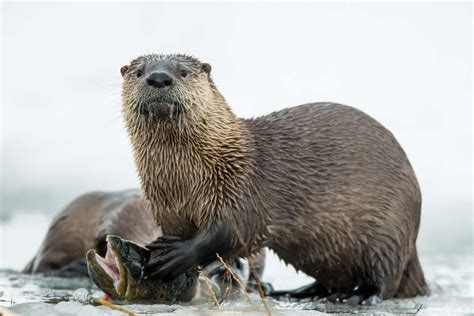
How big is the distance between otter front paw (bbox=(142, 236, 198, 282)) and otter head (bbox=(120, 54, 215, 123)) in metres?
0.51

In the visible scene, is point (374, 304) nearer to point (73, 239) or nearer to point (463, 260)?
point (73, 239)

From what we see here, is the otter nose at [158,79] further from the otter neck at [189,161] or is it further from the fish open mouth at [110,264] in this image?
the fish open mouth at [110,264]

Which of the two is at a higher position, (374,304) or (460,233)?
(460,233)

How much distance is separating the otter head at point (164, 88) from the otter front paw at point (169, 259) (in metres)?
0.51

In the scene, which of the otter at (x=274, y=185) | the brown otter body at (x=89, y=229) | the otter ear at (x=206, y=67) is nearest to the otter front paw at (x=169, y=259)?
the otter at (x=274, y=185)

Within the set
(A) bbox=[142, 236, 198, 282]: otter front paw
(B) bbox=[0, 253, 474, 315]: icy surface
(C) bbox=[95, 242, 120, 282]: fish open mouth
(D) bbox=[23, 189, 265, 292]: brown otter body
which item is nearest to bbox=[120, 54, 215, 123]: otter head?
(A) bbox=[142, 236, 198, 282]: otter front paw

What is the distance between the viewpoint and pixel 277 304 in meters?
4.39

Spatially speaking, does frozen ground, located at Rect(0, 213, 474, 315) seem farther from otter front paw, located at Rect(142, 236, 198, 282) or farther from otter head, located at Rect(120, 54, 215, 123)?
otter head, located at Rect(120, 54, 215, 123)

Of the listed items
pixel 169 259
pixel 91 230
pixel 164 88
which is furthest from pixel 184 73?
pixel 91 230

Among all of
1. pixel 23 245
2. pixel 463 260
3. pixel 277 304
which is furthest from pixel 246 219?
pixel 23 245

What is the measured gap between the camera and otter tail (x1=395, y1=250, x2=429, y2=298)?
4980 mm

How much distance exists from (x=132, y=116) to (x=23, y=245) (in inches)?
172

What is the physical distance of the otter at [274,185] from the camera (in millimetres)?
4184

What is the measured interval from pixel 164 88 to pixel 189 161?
1.23 ft
